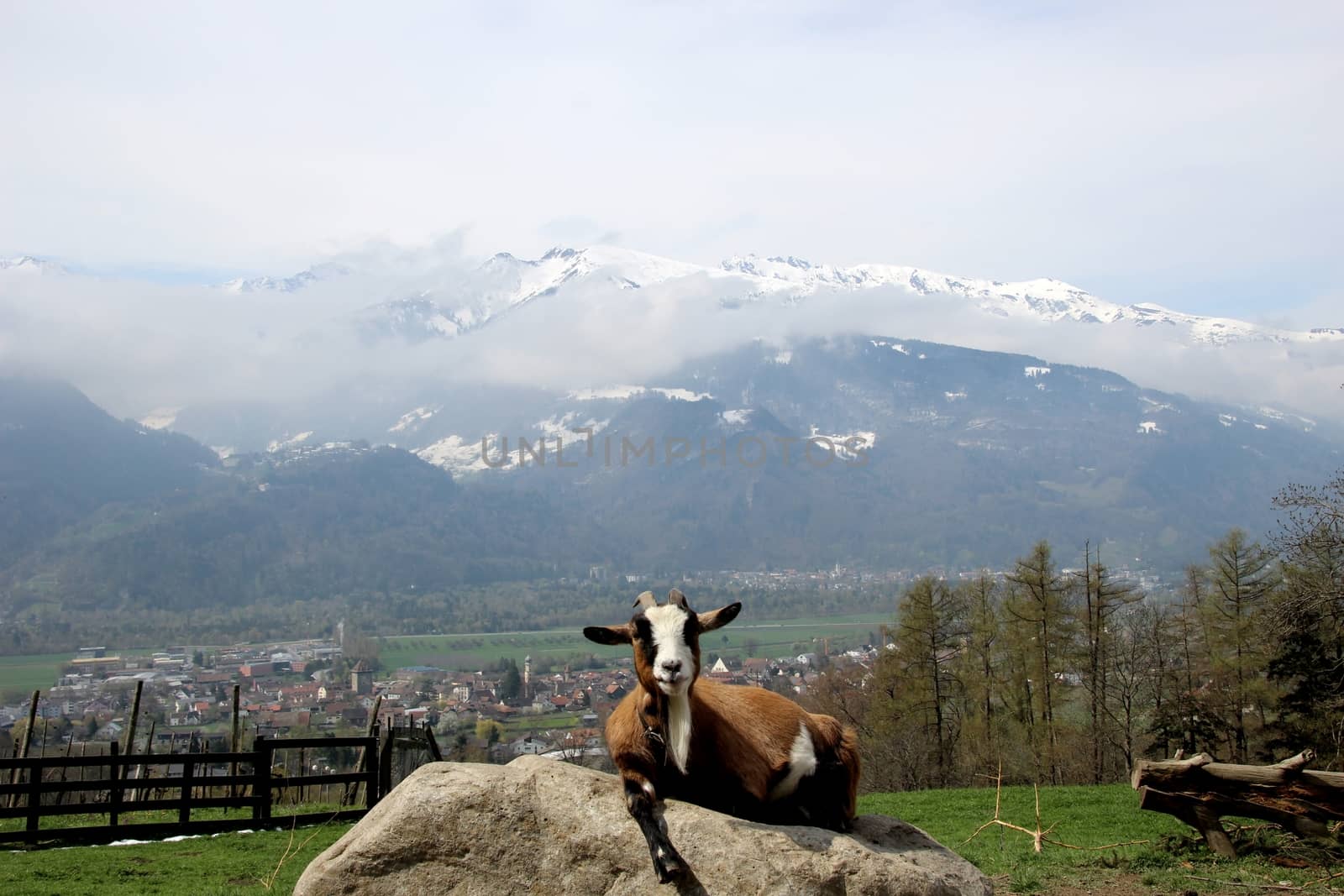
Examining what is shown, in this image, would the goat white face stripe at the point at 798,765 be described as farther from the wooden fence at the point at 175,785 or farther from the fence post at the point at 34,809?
the fence post at the point at 34,809

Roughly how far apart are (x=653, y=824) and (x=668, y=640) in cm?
138

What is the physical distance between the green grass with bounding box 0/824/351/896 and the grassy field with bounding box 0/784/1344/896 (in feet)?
0.07

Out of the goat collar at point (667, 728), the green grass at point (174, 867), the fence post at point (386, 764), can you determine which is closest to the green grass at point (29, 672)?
the fence post at point (386, 764)

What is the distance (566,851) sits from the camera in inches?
303

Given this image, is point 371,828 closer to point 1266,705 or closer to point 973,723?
point 1266,705

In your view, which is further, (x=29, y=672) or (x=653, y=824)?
(x=29, y=672)

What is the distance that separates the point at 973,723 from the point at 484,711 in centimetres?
3449

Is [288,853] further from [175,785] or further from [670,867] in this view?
[670,867]

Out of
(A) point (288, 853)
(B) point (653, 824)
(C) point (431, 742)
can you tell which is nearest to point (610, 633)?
(B) point (653, 824)

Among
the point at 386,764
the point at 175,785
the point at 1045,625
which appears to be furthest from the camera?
the point at 1045,625

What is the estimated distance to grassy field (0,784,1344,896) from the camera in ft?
40.0

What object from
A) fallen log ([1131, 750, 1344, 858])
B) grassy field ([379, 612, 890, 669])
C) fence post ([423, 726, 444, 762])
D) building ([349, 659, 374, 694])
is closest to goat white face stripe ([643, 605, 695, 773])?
fallen log ([1131, 750, 1344, 858])

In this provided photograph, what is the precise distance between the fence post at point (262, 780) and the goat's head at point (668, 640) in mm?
15545

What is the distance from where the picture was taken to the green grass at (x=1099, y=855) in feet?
39.9
